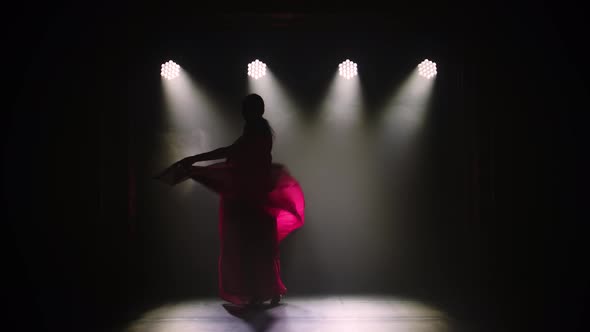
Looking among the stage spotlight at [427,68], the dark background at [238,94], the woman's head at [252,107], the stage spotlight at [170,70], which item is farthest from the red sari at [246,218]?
the stage spotlight at [427,68]

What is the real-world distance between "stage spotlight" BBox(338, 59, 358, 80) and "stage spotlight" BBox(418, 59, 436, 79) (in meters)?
0.76

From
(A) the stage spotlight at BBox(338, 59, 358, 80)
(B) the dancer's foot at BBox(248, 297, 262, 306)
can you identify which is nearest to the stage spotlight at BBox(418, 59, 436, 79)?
(A) the stage spotlight at BBox(338, 59, 358, 80)

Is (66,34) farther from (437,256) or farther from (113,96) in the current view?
(437,256)

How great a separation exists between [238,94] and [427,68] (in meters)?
2.16

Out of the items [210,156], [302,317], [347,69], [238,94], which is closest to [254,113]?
[210,156]

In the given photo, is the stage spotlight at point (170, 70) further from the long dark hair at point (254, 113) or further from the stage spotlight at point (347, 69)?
the stage spotlight at point (347, 69)

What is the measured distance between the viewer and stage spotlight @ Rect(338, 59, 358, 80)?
4.06 m

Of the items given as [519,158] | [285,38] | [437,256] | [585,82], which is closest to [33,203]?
[285,38]

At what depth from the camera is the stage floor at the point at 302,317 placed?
2693mm

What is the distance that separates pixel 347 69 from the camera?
160 inches

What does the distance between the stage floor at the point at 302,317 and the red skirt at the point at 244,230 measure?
193 mm

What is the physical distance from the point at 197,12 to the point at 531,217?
3.86 metres

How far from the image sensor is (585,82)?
349 centimetres

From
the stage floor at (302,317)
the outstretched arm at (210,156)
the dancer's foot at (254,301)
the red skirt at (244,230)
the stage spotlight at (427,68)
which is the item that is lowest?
the stage floor at (302,317)
